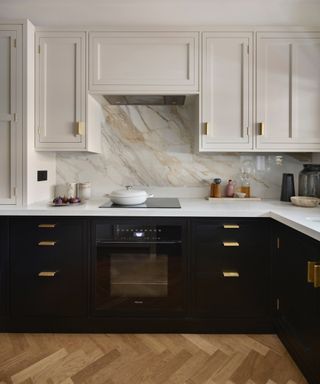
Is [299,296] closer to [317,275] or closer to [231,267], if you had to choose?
[317,275]

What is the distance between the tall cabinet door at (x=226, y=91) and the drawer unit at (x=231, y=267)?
2.16 ft

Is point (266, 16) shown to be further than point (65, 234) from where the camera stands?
Yes

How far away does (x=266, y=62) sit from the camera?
2141 millimetres

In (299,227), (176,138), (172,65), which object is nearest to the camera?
(299,227)

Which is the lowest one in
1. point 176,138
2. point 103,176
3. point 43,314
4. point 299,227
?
point 43,314

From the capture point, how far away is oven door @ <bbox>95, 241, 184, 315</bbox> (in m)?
1.94

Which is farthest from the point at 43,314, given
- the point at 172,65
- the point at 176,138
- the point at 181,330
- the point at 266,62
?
the point at 266,62

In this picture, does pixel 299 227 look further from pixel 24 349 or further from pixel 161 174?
pixel 24 349

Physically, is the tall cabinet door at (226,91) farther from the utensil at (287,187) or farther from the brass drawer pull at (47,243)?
the brass drawer pull at (47,243)

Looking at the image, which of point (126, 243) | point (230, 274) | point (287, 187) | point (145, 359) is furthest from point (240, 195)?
point (145, 359)

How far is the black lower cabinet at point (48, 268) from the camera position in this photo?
6.35ft

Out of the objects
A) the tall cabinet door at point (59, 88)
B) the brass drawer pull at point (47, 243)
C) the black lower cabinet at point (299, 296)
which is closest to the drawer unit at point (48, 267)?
the brass drawer pull at point (47, 243)

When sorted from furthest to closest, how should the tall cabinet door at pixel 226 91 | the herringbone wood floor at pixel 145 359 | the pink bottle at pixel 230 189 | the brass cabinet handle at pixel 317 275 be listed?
1. the pink bottle at pixel 230 189
2. the tall cabinet door at pixel 226 91
3. the herringbone wood floor at pixel 145 359
4. the brass cabinet handle at pixel 317 275

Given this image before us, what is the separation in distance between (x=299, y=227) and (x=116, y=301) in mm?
1321
